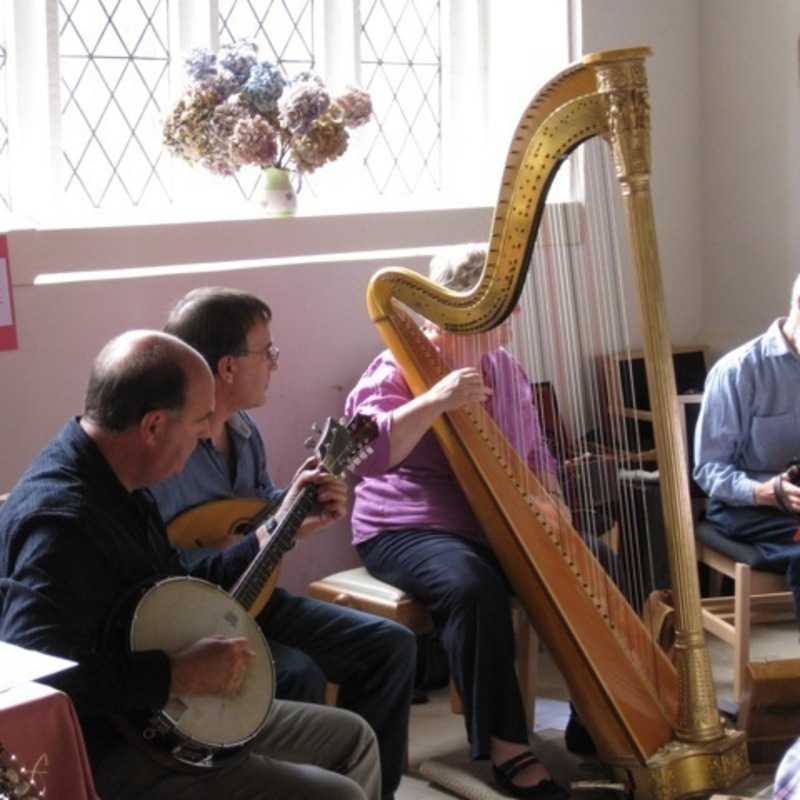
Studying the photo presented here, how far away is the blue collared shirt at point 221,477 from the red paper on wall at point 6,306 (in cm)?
65

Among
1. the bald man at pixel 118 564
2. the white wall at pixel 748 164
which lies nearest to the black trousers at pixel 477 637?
the bald man at pixel 118 564

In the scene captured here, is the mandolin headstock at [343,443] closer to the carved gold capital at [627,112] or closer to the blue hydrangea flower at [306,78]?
the carved gold capital at [627,112]

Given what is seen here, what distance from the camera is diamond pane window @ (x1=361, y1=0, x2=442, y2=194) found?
482 centimetres

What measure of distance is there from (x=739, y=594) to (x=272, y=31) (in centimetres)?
208

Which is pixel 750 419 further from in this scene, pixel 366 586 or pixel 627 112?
pixel 627 112

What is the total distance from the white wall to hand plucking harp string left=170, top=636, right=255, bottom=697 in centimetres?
322

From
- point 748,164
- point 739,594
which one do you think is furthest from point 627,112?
point 748,164

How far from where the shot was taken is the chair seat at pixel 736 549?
3826mm

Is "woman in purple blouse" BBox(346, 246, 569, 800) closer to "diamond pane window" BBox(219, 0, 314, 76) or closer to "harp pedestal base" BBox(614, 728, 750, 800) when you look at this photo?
"harp pedestal base" BBox(614, 728, 750, 800)

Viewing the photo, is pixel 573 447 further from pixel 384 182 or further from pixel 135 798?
pixel 135 798

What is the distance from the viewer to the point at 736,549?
393cm

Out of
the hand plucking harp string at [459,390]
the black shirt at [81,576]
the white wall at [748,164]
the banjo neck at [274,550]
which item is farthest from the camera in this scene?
the white wall at [748,164]

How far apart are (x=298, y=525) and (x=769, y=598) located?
1.50 meters

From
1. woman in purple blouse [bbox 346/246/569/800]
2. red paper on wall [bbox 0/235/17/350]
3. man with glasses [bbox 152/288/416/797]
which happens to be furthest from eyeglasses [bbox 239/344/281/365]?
→ red paper on wall [bbox 0/235/17/350]
